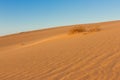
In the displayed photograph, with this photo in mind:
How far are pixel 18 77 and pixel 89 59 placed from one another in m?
2.43

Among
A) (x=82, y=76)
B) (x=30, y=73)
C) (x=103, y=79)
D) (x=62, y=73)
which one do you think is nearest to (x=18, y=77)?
(x=30, y=73)

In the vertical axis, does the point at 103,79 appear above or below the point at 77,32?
above

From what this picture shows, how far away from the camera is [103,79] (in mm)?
5426

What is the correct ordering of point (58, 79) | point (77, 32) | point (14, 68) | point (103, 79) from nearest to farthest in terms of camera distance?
point (103, 79) < point (58, 79) < point (14, 68) < point (77, 32)

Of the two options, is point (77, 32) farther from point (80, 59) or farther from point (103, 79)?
point (103, 79)

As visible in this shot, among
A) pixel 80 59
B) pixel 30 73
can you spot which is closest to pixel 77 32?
pixel 80 59

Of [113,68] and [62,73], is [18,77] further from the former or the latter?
[113,68]

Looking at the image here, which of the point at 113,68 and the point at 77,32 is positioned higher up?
the point at 113,68

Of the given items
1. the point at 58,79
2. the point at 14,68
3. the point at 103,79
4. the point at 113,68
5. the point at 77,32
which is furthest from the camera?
the point at 77,32

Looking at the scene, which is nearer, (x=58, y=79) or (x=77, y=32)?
(x=58, y=79)

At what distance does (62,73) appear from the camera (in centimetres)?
632

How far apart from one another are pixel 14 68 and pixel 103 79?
3.25 metres

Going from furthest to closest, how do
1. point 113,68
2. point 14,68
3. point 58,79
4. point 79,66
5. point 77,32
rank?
point 77,32
point 14,68
point 79,66
point 113,68
point 58,79

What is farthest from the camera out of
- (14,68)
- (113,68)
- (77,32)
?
(77,32)
